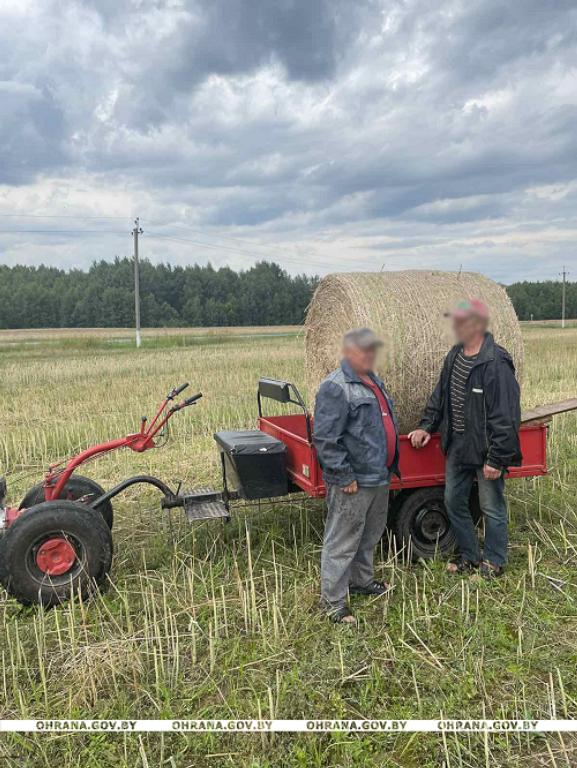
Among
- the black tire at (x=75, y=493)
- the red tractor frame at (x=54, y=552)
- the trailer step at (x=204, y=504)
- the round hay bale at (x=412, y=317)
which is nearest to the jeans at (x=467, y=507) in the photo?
the round hay bale at (x=412, y=317)

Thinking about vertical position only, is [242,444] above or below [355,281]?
below

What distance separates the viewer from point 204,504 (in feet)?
16.9

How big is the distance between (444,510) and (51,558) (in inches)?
121

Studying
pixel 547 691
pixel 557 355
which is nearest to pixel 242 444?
pixel 547 691

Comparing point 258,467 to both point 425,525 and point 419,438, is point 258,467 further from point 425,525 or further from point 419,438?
point 425,525

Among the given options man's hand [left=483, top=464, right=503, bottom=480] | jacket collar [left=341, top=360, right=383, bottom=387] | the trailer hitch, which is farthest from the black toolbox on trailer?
man's hand [left=483, top=464, right=503, bottom=480]

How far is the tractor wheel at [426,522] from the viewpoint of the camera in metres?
5.08

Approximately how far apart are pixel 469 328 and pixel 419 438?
92 centimetres

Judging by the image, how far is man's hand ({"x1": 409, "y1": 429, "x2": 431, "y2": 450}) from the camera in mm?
4832

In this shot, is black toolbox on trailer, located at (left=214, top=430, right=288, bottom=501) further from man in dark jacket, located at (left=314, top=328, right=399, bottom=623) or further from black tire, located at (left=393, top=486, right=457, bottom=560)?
black tire, located at (left=393, top=486, right=457, bottom=560)

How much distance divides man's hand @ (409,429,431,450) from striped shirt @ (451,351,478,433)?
0.25 metres

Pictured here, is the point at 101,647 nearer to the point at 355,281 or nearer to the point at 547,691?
the point at 547,691

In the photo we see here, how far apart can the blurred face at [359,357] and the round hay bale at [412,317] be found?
104 cm

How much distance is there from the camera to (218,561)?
5.09 metres
